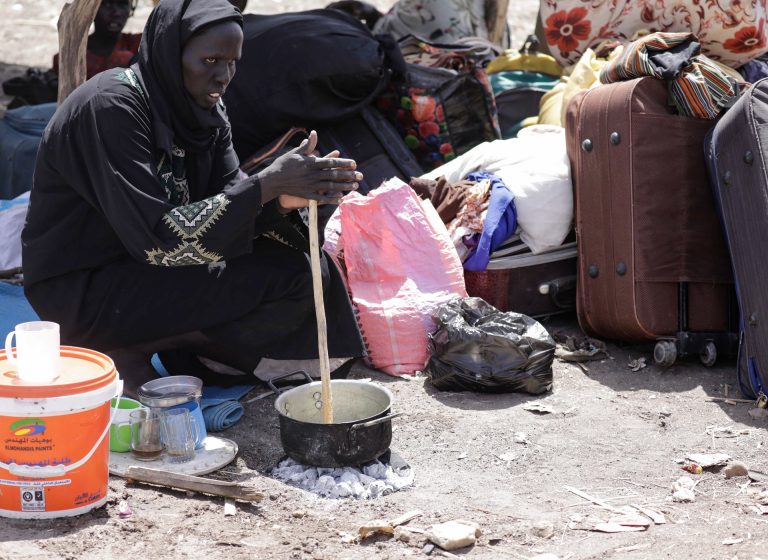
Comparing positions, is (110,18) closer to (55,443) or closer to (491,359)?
(491,359)

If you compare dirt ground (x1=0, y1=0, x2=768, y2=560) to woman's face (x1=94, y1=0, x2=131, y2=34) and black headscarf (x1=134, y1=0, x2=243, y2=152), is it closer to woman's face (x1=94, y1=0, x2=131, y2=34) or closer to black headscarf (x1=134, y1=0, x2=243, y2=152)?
black headscarf (x1=134, y1=0, x2=243, y2=152)

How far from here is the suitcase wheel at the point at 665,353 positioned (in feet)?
14.1

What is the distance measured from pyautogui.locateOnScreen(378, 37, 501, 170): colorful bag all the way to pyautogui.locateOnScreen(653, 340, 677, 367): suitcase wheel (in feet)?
5.91

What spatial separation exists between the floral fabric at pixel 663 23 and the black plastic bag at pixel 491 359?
2008 mm

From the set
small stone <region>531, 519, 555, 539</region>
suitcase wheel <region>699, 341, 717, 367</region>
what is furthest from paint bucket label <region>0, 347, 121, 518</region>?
suitcase wheel <region>699, 341, 717, 367</region>

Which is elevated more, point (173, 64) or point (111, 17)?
point (111, 17)

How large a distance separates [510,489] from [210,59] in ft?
5.56

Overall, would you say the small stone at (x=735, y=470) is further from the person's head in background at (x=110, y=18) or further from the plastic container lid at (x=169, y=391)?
the person's head in background at (x=110, y=18)

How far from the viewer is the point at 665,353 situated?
430cm

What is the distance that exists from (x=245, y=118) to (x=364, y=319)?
4.36 ft

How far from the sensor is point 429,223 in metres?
4.61

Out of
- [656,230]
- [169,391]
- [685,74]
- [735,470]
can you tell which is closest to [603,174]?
[656,230]

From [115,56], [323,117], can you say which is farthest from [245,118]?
[115,56]

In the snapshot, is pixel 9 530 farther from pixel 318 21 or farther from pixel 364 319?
pixel 318 21
